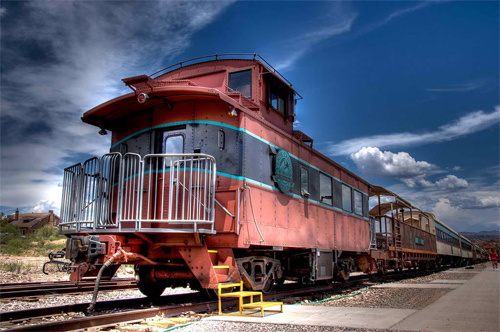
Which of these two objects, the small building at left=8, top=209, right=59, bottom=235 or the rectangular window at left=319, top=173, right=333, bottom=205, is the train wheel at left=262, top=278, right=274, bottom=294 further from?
the small building at left=8, top=209, right=59, bottom=235

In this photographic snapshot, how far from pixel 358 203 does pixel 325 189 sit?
3973 mm

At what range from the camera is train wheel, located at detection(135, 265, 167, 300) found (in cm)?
815

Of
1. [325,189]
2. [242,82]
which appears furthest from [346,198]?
[242,82]

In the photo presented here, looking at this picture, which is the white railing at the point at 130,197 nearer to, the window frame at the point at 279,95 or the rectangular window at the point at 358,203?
the window frame at the point at 279,95

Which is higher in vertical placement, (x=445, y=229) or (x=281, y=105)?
(x=281, y=105)

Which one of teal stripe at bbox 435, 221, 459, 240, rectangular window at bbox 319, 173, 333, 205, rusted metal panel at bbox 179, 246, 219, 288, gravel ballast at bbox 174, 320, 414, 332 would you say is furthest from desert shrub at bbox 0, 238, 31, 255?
teal stripe at bbox 435, 221, 459, 240

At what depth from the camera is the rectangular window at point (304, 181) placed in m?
9.93

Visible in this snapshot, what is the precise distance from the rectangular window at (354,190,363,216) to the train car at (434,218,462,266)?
57.0 feet

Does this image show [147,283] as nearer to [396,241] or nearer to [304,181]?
[304,181]

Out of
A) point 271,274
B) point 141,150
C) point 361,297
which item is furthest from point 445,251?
point 141,150

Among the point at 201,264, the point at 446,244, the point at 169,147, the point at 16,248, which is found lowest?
the point at 16,248

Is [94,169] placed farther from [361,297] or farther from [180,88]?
[361,297]

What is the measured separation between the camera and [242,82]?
8.76 m

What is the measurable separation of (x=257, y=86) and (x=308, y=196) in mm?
3126
